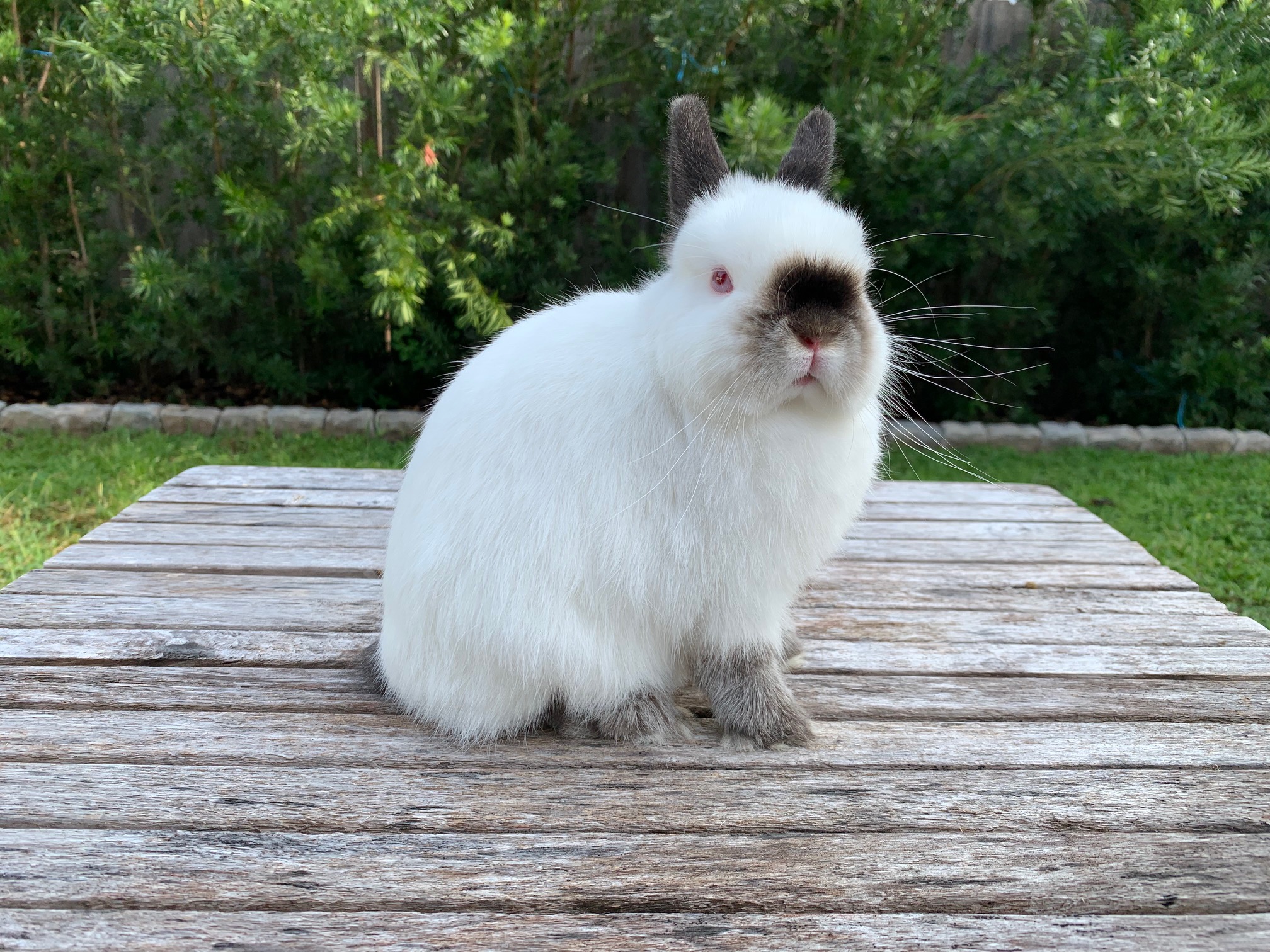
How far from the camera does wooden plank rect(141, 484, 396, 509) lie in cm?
306

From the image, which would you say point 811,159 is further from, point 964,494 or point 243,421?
point 243,421

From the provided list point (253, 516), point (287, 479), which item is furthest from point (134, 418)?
point (253, 516)

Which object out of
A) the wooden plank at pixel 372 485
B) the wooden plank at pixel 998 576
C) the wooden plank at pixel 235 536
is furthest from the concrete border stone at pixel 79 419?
the wooden plank at pixel 998 576

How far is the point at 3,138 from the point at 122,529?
3.01 m

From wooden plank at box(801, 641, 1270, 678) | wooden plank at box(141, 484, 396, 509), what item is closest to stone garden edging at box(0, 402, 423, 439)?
wooden plank at box(141, 484, 396, 509)

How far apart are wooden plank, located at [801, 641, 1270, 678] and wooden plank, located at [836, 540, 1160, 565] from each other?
0.57m

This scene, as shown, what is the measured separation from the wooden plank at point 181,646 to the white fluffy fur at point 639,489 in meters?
0.41

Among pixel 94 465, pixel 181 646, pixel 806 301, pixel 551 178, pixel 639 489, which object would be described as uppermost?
pixel 551 178

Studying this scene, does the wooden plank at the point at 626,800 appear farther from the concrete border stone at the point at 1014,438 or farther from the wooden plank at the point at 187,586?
the concrete border stone at the point at 1014,438

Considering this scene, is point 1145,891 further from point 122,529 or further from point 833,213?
point 122,529

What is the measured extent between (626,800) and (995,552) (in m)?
1.67

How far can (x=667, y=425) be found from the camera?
1.60 meters

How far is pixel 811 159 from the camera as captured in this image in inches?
66.0

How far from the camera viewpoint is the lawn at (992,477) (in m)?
3.73
